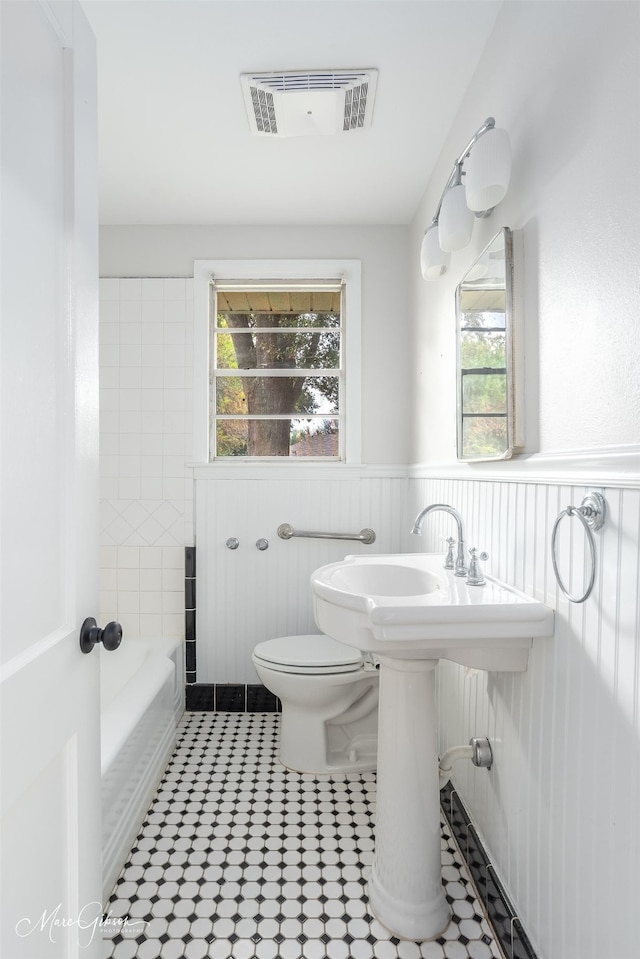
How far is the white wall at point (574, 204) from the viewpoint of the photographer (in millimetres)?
860

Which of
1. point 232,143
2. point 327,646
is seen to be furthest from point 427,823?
point 232,143

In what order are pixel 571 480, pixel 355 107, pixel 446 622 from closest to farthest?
Answer: pixel 571 480, pixel 446 622, pixel 355 107

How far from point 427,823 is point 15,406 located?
1.31m

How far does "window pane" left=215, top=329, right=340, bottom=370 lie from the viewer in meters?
2.65

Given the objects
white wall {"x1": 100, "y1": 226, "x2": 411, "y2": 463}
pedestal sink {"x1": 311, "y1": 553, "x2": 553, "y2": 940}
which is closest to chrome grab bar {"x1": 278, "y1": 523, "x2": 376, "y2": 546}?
white wall {"x1": 100, "y1": 226, "x2": 411, "y2": 463}

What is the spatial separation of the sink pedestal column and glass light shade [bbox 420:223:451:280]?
126 cm

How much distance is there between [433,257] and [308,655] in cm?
150

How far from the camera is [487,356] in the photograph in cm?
145

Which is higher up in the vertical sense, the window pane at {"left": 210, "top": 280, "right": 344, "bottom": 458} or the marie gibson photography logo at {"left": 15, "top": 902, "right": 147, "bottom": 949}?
the window pane at {"left": 210, "top": 280, "right": 344, "bottom": 458}

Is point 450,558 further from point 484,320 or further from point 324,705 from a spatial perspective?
point 324,705

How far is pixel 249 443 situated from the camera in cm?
265

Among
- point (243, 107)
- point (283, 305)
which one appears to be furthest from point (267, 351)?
point (243, 107)

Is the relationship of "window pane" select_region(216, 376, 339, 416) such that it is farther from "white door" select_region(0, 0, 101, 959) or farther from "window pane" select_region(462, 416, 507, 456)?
"white door" select_region(0, 0, 101, 959)

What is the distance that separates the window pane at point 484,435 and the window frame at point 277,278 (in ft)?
3.30
